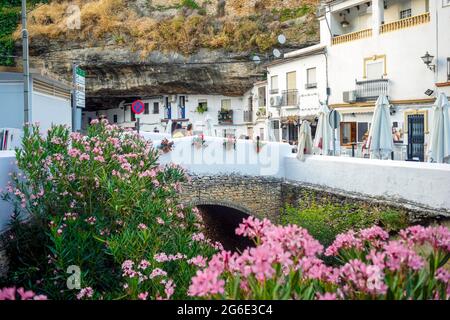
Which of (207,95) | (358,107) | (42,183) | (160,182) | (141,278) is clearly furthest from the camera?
(207,95)

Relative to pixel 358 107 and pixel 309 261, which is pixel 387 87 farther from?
pixel 309 261

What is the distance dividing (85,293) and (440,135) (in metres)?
8.96

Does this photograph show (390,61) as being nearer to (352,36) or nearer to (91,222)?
(352,36)

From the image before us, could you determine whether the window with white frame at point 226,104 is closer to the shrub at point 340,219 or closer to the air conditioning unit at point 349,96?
the air conditioning unit at point 349,96

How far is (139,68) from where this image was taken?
3772cm

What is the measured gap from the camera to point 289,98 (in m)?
28.2

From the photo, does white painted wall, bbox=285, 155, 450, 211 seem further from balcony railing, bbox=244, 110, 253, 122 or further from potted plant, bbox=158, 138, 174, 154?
balcony railing, bbox=244, 110, 253, 122

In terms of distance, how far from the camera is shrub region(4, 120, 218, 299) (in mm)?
6629

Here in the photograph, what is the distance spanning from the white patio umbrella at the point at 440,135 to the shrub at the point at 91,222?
20.7 ft

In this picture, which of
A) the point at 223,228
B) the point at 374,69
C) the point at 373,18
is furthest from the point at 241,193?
the point at 373,18

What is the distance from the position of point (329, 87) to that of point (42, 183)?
63.2 feet

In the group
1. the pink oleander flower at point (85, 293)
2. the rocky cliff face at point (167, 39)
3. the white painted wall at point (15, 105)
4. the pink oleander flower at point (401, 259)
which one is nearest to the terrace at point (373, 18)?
the rocky cliff face at point (167, 39)
